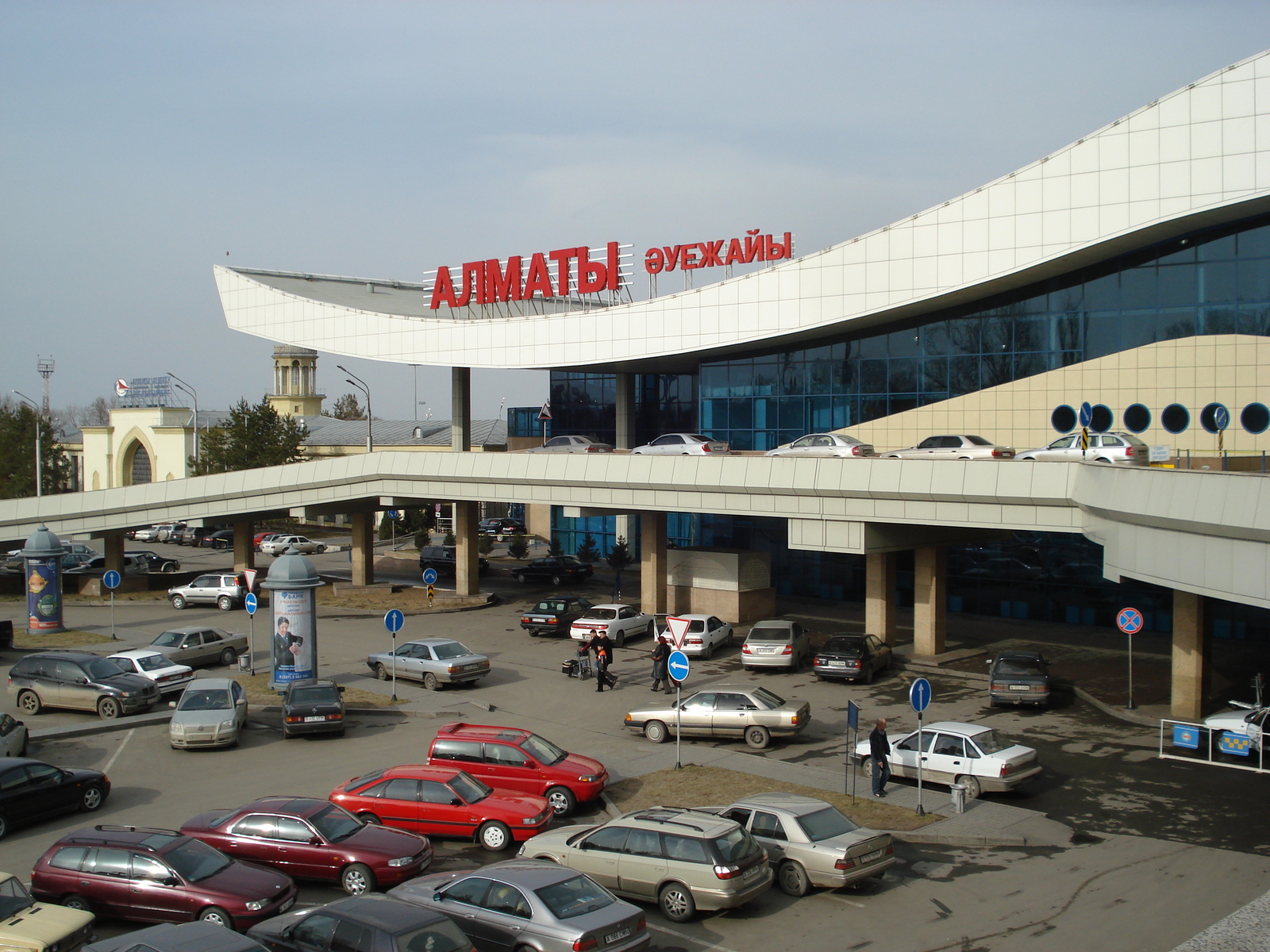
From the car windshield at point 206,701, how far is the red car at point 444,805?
7.76 metres

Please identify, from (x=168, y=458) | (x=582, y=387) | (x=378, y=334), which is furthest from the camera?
(x=168, y=458)

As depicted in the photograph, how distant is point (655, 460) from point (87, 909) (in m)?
26.3

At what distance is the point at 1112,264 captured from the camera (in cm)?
3997

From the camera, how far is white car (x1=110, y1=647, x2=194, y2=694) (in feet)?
91.8

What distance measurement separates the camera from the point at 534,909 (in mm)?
11680

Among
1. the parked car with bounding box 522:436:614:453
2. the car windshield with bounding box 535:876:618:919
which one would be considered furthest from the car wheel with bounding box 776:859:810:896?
the parked car with bounding box 522:436:614:453

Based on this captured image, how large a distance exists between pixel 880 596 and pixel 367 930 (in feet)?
85.1

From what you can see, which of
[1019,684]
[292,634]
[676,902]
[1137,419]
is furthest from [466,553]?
[676,902]

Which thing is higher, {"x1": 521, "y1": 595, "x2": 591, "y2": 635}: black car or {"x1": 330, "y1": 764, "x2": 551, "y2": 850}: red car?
{"x1": 330, "y1": 764, "x2": 551, "y2": 850}: red car

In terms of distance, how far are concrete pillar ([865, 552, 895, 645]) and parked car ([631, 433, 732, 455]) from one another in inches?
303

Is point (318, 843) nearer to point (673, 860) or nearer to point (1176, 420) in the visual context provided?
point (673, 860)

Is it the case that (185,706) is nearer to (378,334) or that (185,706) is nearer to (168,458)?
(378,334)

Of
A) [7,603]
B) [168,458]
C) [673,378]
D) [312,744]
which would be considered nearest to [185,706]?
[312,744]

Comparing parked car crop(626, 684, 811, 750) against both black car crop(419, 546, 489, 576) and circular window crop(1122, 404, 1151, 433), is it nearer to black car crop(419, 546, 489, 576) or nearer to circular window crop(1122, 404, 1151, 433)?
circular window crop(1122, 404, 1151, 433)
